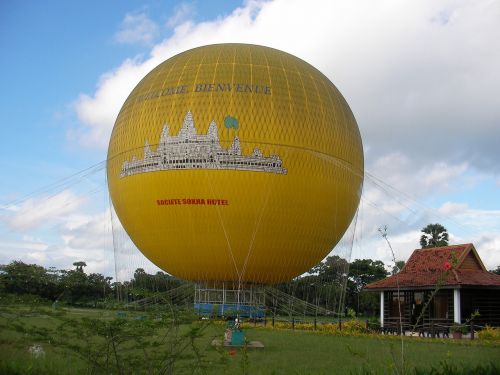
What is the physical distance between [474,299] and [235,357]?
1548cm

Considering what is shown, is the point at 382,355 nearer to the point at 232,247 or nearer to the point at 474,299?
the point at 232,247

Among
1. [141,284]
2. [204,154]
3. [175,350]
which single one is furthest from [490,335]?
[141,284]

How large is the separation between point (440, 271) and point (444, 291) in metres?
0.90

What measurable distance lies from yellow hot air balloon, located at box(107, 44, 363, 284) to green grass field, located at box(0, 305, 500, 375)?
3.87m

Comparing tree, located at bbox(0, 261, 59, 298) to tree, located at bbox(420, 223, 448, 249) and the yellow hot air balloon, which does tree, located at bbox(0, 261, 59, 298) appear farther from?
tree, located at bbox(420, 223, 448, 249)

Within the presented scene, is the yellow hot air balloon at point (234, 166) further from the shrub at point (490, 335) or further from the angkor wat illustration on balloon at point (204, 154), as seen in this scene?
the shrub at point (490, 335)

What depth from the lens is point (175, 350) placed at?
9.74m

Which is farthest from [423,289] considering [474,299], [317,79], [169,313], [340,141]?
[169,313]

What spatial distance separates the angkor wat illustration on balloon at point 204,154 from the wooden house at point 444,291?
765cm

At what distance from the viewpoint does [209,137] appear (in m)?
23.6

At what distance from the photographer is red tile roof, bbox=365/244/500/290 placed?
2520 centimetres

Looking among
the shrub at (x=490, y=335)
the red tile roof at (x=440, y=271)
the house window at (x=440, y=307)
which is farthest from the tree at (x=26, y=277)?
the house window at (x=440, y=307)

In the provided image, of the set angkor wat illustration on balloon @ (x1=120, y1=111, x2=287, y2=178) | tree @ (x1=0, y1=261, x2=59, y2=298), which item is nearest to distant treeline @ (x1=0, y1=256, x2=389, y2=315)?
tree @ (x1=0, y1=261, x2=59, y2=298)

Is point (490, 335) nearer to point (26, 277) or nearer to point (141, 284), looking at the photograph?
point (26, 277)
